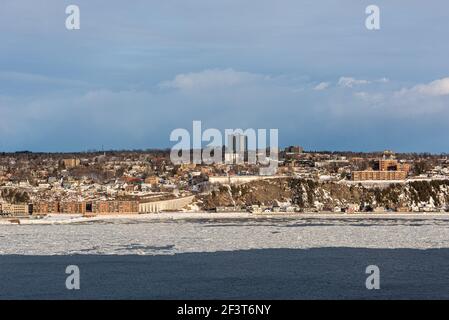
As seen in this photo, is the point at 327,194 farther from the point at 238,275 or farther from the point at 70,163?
the point at 238,275

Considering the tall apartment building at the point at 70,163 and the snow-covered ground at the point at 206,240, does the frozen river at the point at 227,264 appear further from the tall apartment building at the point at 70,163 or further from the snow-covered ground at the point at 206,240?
the tall apartment building at the point at 70,163

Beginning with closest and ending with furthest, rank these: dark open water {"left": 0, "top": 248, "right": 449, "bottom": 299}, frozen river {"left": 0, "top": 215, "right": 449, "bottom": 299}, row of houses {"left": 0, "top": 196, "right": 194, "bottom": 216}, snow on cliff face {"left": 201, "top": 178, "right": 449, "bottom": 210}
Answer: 1. dark open water {"left": 0, "top": 248, "right": 449, "bottom": 299}
2. frozen river {"left": 0, "top": 215, "right": 449, "bottom": 299}
3. row of houses {"left": 0, "top": 196, "right": 194, "bottom": 216}
4. snow on cliff face {"left": 201, "top": 178, "right": 449, "bottom": 210}

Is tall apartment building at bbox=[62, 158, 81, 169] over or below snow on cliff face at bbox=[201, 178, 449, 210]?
over

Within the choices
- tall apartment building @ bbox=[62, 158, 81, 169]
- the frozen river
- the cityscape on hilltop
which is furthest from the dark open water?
tall apartment building @ bbox=[62, 158, 81, 169]

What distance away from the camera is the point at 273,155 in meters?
126

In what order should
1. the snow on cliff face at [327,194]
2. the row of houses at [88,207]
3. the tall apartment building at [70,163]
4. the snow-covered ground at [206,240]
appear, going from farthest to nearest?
the tall apartment building at [70,163]
the snow on cliff face at [327,194]
the row of houses at [88,207]
the snow-covered ground at [206,240]

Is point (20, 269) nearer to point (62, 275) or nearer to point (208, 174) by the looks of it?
point (62, 275)

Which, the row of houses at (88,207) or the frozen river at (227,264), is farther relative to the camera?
the row of houses at (88,207)

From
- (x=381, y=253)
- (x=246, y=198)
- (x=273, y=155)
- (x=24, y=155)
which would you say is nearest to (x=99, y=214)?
(x=246, y=198)

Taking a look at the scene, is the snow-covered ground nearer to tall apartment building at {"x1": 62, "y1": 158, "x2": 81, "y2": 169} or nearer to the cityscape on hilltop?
the cityscape on hilltop

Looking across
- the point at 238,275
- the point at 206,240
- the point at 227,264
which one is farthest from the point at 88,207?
the point at 238,275

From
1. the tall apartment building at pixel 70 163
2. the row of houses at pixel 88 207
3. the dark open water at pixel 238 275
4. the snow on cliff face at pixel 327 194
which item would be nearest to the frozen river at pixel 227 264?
the dark open water at pixel 238 275

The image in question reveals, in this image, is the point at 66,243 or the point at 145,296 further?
the point at 66,243
